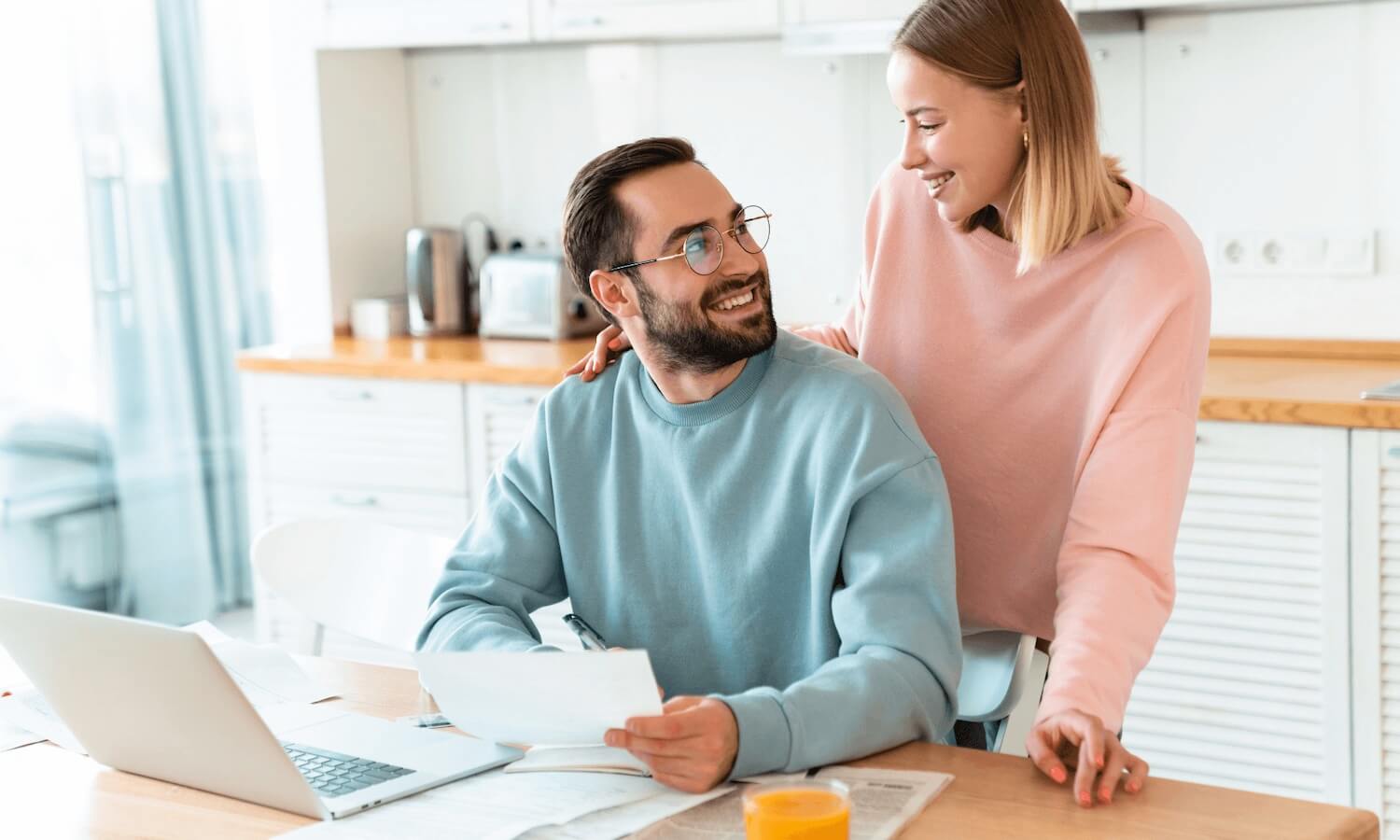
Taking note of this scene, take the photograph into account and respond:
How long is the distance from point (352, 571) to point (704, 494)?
627mm

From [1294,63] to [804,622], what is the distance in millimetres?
1914

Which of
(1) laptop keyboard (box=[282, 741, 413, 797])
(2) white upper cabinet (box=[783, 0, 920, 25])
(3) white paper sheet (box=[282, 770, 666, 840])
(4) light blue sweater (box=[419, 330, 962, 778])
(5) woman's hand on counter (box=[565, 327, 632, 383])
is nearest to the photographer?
(3) white paper sheet (box=[282, 770, 666, 840])

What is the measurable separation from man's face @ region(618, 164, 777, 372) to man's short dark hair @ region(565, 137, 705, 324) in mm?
11

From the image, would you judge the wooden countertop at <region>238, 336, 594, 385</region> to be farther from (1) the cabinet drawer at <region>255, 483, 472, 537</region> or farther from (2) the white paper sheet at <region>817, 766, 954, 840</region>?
(2) the white paper sheet at <region>817, 766, 954, 840</region>

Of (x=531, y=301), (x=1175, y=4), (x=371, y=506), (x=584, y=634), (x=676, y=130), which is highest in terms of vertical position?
(x=1175, y=4)

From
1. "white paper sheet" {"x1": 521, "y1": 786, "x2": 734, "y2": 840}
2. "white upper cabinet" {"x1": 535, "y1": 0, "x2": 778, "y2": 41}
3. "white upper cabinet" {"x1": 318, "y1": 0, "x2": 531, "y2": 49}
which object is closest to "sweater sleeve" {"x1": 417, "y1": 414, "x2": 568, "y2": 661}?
"white paper sheet" {"x1": 521, "y1": 786, "x2": 734, "y2": 840}

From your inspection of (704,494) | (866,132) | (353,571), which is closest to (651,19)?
(866,132)

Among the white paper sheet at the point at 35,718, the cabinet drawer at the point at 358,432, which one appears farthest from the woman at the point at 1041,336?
the cabinet drawer at the point at 358,432

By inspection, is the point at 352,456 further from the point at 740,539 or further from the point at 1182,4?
the point at 740,539

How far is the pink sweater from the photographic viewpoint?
56.5 inches

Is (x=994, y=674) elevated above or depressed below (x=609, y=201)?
below

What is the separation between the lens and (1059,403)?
1604mm

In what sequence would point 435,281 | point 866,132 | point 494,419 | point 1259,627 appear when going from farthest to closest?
1. point 435,281
2. point 866,132
3. point 494,419
4. point 1259,627

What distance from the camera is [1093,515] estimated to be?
147cm
